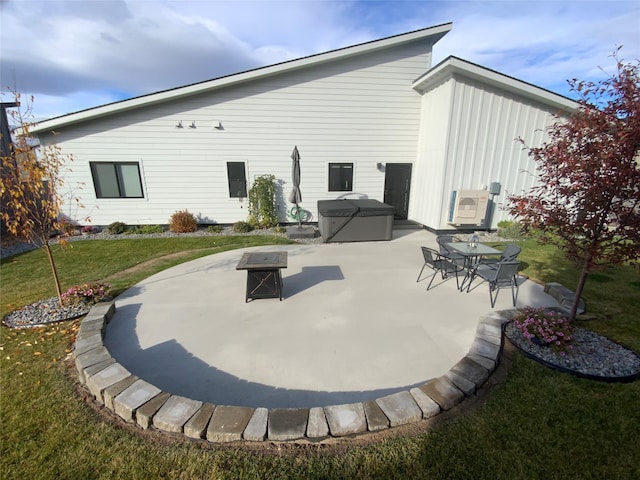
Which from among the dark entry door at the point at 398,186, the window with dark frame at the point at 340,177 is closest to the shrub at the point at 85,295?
the window with dark frame at the point at 340,177

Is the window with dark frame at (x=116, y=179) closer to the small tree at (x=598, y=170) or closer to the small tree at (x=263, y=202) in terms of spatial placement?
the small tree at (x=263, y=202)

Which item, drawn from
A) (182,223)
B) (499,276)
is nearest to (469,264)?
(499,276)

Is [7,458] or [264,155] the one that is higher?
[264,155]

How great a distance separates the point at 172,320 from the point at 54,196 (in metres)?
2.56

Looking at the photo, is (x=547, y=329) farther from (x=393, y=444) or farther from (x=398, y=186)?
(x=398, y=186)

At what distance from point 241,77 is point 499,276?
9267 millimetres

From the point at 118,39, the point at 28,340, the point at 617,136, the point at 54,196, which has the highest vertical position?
the point at 118,39

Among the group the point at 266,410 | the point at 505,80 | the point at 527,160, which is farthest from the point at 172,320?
the point at 527,160

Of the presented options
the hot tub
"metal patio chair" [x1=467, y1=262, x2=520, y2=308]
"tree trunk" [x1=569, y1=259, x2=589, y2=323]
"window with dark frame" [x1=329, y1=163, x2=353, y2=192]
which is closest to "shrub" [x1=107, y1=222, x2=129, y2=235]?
the hot tub

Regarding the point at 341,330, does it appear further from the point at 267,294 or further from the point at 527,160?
the point at 527,160

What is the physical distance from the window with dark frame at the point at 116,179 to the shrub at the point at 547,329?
37.4 feet

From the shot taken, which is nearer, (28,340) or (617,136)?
(617,136)

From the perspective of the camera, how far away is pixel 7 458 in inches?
84.7

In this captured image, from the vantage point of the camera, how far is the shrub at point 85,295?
176 inches
